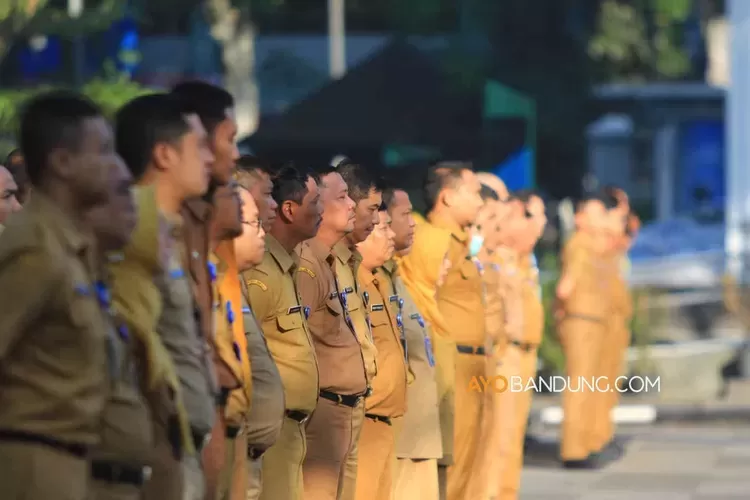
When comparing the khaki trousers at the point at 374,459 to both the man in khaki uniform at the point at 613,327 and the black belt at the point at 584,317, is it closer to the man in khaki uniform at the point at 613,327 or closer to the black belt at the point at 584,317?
the black belt at the point at 584,317

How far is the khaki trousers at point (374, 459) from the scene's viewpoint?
9.41m

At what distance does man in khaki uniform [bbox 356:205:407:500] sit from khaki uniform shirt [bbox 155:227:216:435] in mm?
3443

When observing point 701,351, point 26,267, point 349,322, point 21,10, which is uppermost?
point 21,10

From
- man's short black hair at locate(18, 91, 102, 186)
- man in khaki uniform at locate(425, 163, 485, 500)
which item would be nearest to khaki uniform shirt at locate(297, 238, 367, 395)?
man in khaki uniform at locate(425, 163, 485, 500)

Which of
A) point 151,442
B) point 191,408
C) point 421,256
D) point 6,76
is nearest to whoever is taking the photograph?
point 151,442

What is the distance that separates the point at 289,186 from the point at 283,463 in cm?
118

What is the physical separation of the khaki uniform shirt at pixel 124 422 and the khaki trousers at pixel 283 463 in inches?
95.5

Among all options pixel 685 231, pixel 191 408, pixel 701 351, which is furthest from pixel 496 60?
pixel 191 408

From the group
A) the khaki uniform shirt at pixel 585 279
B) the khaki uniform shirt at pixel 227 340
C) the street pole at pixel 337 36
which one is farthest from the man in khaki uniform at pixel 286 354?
the street pole at pixel 337 36

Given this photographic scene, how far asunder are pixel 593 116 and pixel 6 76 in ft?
33.5

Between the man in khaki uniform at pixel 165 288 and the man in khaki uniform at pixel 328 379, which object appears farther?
the man in khaki uniform at pixel 328 379

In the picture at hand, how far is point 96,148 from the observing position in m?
5.25

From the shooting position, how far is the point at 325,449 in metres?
8.39

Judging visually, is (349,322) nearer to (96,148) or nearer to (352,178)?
(352,178)
